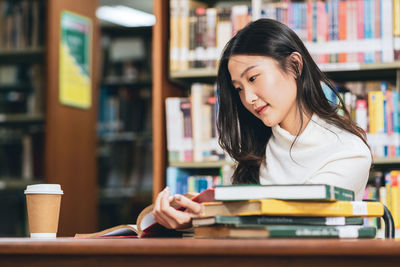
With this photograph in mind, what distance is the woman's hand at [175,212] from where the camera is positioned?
48.7 inches

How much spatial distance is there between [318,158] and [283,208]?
71cm

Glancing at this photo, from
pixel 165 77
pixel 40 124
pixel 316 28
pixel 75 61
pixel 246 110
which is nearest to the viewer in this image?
pixel 246 110

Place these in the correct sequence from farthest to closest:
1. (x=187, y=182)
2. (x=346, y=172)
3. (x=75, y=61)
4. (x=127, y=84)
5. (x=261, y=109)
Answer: (x=127, y=84)
(x=75, y=61)
(x=187, y=182)
(x=261, y=109)
(x=346, y=172)

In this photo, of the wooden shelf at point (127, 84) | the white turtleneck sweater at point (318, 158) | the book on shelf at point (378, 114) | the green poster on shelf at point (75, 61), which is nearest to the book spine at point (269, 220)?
the white turtleneck sweater at point (318, 158)

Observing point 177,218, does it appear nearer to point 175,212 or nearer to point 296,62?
point 175,212

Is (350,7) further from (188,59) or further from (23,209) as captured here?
(23,209)

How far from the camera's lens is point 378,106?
280cm

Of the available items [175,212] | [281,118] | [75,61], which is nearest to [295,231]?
[175,212]

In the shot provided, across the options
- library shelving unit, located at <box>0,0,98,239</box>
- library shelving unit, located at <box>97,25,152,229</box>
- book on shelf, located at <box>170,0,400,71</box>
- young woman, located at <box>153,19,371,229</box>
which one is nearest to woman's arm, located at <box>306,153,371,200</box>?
young woman, located at <box>153,19,371,229</box>

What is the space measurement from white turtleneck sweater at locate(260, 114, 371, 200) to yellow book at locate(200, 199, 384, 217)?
43cm

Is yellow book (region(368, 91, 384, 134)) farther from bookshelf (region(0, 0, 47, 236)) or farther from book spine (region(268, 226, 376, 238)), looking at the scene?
bookshelf (region(0, 0, 47, 236))

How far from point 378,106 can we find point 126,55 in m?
2.88

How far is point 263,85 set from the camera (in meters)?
1.67
